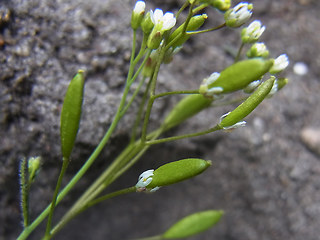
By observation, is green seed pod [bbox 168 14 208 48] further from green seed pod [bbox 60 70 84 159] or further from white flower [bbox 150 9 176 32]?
green seed pod [bbox 60 70 84 159]

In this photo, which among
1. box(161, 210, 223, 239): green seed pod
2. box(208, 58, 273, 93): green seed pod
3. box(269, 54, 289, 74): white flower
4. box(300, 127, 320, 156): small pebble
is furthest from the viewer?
box(300, 127, 320, 156): small pebble

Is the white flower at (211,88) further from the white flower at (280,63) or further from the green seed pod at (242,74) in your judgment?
the white flower at (280,63)

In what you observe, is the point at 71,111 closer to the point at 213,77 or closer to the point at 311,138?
the point at 213,77

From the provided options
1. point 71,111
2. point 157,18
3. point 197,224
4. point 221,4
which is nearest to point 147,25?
point 157,18

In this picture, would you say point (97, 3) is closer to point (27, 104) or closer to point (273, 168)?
point (27, 104)

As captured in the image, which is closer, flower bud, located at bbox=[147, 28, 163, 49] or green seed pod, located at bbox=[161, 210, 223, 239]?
flower bud, located at bbox=[147, 28, 163, 49]

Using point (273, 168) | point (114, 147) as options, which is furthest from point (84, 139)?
point (273, 168)

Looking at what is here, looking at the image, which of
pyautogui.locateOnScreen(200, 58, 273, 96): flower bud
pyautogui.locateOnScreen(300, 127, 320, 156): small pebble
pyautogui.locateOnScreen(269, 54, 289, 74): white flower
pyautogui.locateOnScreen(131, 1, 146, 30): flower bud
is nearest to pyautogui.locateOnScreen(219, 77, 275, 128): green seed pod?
pyautogui.locateOnScreen(200, 58, 273, 96): flower bud
